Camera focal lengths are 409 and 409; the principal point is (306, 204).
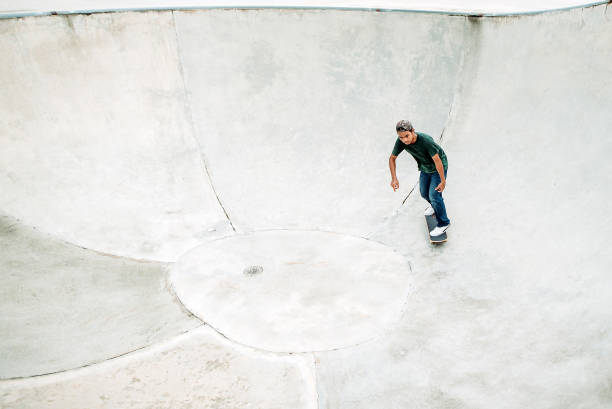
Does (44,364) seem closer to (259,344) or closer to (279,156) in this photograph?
(259,344)

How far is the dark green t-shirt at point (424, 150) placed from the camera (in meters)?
3.71

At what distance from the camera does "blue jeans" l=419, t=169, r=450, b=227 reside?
13.0 ft

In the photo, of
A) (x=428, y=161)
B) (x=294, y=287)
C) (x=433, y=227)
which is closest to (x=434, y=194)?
(x=428, y=161)

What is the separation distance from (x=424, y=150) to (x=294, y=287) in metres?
1.73

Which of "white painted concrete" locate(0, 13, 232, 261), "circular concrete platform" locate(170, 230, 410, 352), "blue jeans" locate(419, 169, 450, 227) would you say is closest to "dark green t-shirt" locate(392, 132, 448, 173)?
Answer: "blue jeans" locate(419, 169, 450, 227)

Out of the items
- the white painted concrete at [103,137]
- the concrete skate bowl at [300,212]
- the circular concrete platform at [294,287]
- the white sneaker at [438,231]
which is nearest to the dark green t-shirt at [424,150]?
the white sneaker at [438,231]

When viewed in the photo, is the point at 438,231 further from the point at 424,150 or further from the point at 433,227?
the point at 424,150

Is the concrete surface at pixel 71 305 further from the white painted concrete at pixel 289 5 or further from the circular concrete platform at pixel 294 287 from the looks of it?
the white painted concrete at pixel 289 5

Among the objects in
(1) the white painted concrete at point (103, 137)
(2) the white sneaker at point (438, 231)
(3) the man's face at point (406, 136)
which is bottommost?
(2) the white sneaker at point (438, 231)

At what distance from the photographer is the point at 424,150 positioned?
3777 millimetres

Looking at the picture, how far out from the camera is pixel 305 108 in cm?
582

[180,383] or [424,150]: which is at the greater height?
[424,150]

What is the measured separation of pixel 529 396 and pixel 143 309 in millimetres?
2902

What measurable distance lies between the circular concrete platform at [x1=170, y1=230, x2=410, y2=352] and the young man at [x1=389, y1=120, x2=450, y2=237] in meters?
0.61
